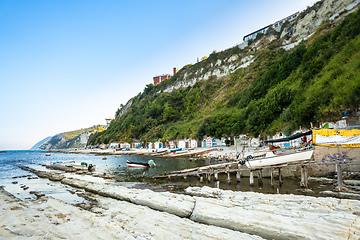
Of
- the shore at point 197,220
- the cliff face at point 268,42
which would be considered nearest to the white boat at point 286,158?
the shore at point 197,220

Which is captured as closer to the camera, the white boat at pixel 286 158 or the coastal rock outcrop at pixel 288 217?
the coastal rock outcrop at pixel 288 217

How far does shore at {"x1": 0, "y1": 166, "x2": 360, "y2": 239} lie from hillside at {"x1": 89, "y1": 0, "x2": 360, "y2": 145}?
23.4 m

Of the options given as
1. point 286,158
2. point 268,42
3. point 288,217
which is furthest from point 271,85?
point 288,217

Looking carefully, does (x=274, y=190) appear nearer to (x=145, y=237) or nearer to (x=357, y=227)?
(x=357, y=227)

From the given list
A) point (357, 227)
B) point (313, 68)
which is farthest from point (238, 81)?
point (357, 227)

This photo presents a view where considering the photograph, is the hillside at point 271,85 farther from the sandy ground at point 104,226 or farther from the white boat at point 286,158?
the sandy ground at point 104,226

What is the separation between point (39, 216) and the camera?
27.8 feet

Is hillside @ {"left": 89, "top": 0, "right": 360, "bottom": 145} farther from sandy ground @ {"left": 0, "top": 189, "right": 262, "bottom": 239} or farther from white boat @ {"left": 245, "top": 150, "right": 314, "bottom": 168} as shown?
sandy ground @ {"left": 0, "top": 189, "right": 262, "bottom": 239}

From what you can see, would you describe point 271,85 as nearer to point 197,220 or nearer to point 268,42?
point 268,42

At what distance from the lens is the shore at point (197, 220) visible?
19.0 ft

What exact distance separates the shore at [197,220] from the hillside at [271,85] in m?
23.4

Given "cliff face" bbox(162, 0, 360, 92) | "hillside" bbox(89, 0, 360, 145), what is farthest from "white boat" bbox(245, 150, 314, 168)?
"cliff face" bbox(162, 0, 360, 92)

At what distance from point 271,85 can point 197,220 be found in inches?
2209

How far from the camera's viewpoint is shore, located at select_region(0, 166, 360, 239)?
579 centimetres
